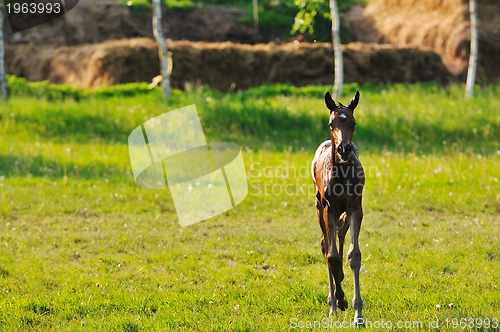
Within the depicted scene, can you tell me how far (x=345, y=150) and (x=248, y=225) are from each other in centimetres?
614

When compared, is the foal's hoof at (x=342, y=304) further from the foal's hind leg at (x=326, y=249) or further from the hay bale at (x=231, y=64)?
the hay bale at (x=231, y=64)

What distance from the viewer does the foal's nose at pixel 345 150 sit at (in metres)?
6.02

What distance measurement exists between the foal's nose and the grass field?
1.71 m

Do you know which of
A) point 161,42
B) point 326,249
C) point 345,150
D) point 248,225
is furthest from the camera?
point 161,42

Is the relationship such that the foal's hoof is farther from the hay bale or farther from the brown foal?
the hay bale

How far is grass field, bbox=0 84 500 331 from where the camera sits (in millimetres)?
7473

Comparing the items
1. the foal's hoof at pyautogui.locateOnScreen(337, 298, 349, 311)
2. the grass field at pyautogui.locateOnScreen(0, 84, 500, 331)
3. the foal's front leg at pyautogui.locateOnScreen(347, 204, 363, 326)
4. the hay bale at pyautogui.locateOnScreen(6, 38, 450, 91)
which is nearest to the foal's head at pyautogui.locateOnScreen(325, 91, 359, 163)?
the foal's front leg at pyautogui.locateOnScreen(347, 204, 363, 326)

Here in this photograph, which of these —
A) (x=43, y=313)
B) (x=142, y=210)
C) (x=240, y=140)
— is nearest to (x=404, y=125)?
(x=240, y=140)

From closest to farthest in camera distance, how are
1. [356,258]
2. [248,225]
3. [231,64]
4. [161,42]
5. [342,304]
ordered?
[356,258] < [342,304] < [248,225] < [161,42] < [231,64]

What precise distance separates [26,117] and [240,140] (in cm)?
633

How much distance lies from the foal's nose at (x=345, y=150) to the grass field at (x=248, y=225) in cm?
171

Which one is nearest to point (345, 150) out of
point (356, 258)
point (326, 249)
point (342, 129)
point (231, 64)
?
point (342, 129)

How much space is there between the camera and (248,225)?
1200 centimetres

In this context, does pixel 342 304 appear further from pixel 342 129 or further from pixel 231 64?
pixel 231 64
